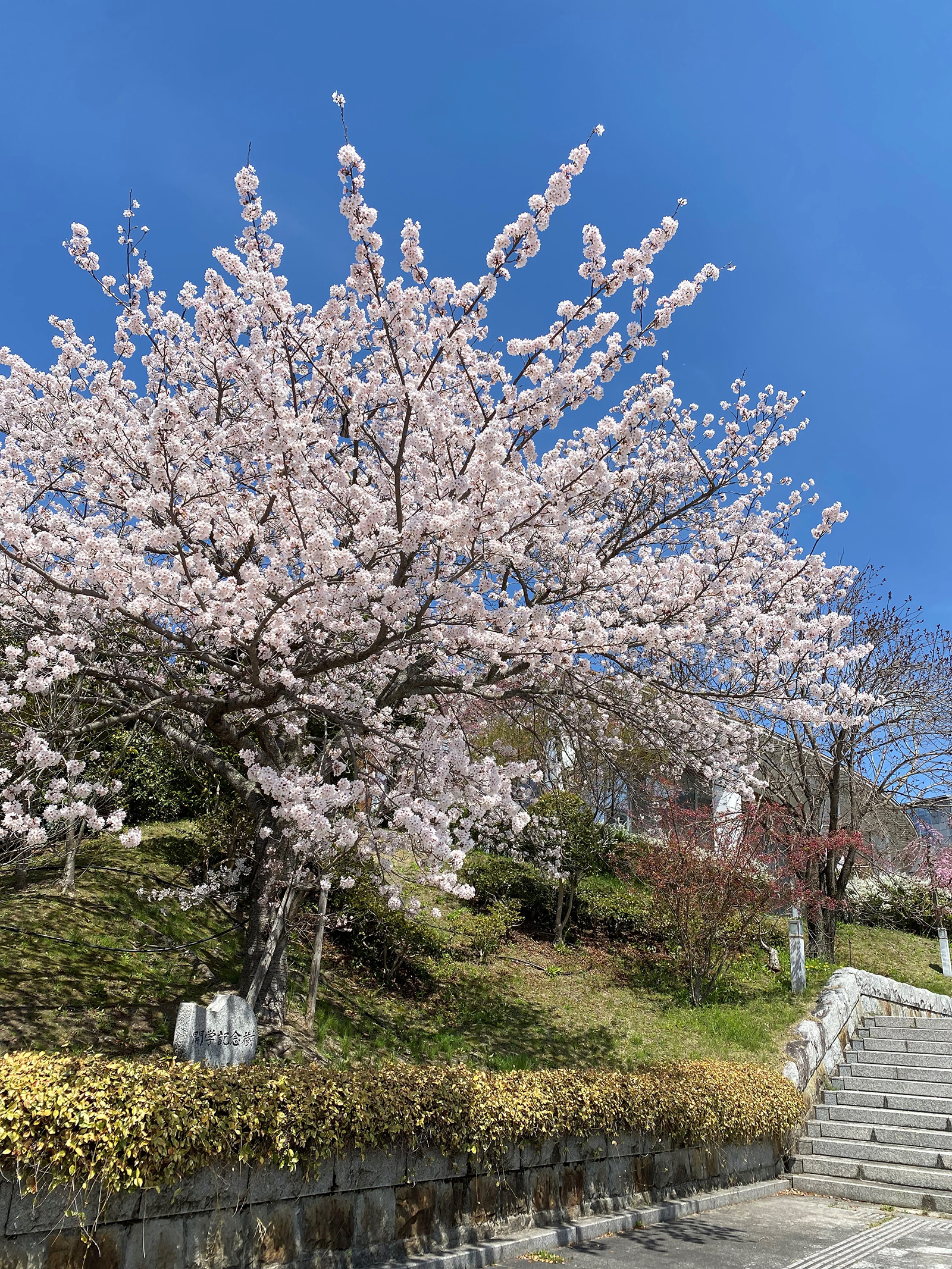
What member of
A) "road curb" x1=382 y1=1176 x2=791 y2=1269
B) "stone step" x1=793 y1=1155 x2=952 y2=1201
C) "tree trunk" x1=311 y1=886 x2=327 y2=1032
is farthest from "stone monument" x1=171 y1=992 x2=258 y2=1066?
"stone step" x1=793 y1=1155 x2=952 y2=1201

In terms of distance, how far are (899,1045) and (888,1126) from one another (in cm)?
201

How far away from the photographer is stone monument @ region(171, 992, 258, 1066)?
523cm

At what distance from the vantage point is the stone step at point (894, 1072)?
31.5ft

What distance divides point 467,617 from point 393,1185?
12.6ft

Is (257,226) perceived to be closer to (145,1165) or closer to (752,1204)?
(145,1165)

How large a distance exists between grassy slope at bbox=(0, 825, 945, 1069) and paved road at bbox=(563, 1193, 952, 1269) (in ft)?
7.05

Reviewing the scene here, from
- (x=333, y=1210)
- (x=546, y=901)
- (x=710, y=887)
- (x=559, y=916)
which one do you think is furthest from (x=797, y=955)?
(x=333, y=1210)

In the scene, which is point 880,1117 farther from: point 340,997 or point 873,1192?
point 340,997

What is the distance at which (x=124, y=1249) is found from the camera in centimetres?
383

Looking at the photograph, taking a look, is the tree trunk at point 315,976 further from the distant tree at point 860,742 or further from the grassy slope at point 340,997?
the distant tree at point 860,742

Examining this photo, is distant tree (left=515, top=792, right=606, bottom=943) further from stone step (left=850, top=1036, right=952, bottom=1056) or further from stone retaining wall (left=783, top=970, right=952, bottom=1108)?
stone step (left=850, top=1036, right=952, bottom=1056)

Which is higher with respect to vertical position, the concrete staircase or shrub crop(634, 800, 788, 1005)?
shrub crop(634, 800, 788, 1005)

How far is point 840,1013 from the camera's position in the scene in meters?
10.8

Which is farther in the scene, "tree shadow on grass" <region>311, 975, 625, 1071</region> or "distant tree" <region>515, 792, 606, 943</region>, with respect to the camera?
"distant tree" <region>515, 792, 606, 943</region>
